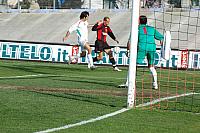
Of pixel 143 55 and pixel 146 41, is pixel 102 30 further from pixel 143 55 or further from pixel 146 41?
pixel 146 41

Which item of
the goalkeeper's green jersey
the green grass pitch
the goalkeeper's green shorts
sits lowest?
the green grass pitch

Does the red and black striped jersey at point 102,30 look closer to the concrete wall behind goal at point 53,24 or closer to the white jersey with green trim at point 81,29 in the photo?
the white jersey with green trim at point 81,29

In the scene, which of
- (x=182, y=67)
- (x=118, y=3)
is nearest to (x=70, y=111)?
(x=182, y=67)

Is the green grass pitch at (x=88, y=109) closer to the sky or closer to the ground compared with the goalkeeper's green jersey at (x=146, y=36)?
closer to the ground

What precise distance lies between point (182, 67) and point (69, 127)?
18837 mm

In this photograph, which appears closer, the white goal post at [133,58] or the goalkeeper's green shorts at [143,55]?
the white goal post at [133,58]

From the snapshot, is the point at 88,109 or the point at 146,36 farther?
the point at 146,36

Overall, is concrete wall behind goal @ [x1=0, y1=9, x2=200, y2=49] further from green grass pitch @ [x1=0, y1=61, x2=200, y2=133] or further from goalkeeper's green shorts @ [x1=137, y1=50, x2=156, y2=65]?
green grass pitch @ [x1=0, y1=61, x2=200, y2=133]

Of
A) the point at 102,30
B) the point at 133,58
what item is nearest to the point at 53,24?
the point at 102,30

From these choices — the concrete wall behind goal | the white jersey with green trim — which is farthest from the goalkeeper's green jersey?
the concrete wall behind goal

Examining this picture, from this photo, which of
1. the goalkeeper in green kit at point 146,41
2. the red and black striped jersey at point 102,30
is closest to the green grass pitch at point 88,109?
the goalkeeper in green kit at point 146,41

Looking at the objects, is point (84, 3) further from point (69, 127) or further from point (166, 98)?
point (69, 127)

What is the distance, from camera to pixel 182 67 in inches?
1065

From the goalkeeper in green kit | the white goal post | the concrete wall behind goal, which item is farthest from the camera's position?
the concrete wall behind goal
